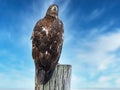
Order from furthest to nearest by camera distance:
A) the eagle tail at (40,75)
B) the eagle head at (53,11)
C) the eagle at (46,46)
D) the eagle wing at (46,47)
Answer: the eagle head at (53,11)
the eagle wing at (46,47)
the eagle at (46,46)
the eagle tail at (40,75)

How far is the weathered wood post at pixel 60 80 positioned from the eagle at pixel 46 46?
93 millimetres

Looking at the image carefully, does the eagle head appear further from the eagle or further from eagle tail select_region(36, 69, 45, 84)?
eagle tail select_region(36, 69, 45, 84)

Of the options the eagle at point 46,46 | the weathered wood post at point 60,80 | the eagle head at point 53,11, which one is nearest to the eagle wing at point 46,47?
the eagle at point 46,46

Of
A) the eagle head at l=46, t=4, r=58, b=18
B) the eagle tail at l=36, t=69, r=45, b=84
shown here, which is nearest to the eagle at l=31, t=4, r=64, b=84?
the eagle tail at l=36, t=69, r=45, b=84

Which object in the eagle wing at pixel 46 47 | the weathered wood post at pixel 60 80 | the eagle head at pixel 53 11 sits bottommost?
the weathered wood post at pixel 60 80

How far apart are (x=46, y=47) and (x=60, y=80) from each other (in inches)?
46.9

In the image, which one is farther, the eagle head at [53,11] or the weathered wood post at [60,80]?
the eagle head at [53,11]

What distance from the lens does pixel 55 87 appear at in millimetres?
4105

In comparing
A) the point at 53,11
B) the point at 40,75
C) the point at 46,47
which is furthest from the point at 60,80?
the point at 53,11

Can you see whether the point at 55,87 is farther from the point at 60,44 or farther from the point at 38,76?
the point at 60,44

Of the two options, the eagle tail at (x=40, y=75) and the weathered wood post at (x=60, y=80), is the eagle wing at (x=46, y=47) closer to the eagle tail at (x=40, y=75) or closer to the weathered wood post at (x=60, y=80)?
the eagle tail at (x=40, y=75)

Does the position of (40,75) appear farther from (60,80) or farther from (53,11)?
(53,11)

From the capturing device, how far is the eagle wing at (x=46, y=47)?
4.84 meters

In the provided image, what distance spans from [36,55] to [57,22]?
4.67 feet
